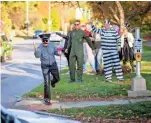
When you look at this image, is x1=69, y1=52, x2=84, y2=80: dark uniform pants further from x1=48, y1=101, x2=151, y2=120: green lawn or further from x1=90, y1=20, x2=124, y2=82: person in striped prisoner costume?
x1=48, y1=101, x2=151, y2=120: green lawn

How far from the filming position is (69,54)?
618 inches

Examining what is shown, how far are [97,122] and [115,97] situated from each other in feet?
10.6

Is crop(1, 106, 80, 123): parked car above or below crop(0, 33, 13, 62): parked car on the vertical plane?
above

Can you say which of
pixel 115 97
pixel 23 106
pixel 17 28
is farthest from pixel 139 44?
pixel 17 28

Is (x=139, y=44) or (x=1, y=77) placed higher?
(x=139, y=44)

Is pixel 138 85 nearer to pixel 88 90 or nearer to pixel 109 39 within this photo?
pixel 88 90

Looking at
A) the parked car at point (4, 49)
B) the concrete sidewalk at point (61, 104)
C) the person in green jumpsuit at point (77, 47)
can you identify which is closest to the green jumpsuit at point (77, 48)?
the person in green jumpsuit at point (77, 47)

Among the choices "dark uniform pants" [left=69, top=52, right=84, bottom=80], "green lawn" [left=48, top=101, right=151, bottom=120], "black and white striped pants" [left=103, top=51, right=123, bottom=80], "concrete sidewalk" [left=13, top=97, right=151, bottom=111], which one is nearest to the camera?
"green lawn" [left=48, top=101, right=151, bottom=120]

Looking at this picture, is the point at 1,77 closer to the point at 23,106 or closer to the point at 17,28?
the point at 23,106

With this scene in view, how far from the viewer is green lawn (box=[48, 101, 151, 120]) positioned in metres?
9.37

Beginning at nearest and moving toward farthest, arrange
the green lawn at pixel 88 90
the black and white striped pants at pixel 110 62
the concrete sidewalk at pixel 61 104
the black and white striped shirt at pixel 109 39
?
the concrete sidewalk at pixel 61 104
the green lawn at pixel 88 90
the black and white striped shirt at pixel 109 39
the black and white striped pants at pixel 110 62

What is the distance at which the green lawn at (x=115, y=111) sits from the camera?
9368 millimetres

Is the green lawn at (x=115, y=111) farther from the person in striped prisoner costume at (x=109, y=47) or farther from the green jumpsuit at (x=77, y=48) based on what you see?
the green jumpsuit at (x=77, y=48)

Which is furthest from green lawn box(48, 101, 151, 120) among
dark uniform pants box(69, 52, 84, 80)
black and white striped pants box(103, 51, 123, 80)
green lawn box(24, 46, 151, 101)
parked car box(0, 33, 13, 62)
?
parked car box(0, 33, 13, 62)
